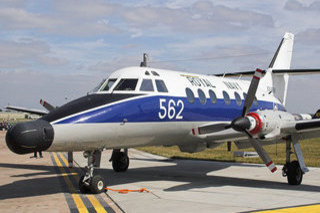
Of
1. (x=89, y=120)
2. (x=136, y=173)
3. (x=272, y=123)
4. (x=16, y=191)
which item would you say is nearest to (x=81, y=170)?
(x=136, y=173)

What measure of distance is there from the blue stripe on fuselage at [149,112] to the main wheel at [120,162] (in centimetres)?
516

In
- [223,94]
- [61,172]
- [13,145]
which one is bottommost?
[61,172]

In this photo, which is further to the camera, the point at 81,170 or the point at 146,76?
the point at 81,170

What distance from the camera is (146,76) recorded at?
12.6m

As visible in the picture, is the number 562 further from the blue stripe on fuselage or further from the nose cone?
the nose cone

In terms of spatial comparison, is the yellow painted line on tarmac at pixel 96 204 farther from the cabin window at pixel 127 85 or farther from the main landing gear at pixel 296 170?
the main landing gear at pixel 296 170

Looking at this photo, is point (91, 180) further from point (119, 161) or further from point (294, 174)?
point (294, 174)

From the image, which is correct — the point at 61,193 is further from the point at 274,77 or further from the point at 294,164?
the point at 274,77

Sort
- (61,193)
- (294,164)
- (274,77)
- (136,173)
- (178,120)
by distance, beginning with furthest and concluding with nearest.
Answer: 1. (274,77)
2. (136,173)
3. (294,164)
4. (178,120)
5. (61,193)

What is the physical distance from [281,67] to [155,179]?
9568 millimetres

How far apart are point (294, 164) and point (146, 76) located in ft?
20.0

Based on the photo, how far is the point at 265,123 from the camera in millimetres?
12312

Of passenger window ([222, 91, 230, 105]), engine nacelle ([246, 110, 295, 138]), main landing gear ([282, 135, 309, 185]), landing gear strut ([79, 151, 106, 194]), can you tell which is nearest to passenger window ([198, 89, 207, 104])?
passenger window ([222, 91, 230, 105])

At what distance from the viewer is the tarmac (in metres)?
9.90
